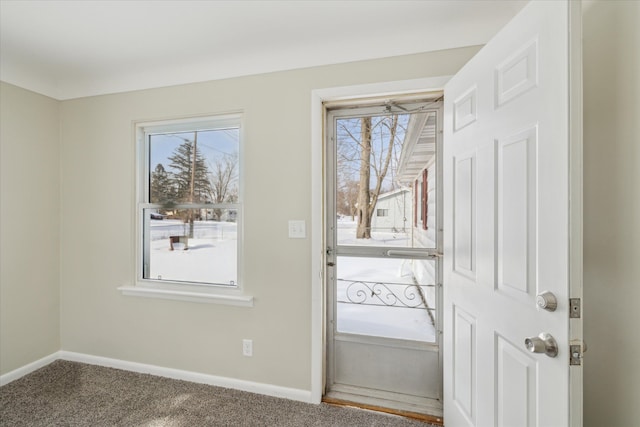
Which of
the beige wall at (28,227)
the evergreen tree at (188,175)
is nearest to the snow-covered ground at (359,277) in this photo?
the evergreen tree at (188,175)

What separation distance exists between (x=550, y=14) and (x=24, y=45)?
285 centimetres

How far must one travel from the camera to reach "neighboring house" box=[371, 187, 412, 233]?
2053 mm

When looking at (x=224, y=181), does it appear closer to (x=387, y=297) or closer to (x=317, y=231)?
(x=317, y=231)

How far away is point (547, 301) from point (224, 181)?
2.03 metres

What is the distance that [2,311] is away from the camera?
2.21m

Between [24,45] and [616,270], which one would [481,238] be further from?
[24,45]

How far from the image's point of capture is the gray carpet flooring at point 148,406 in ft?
6.05

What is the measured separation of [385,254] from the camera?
6.80 feet

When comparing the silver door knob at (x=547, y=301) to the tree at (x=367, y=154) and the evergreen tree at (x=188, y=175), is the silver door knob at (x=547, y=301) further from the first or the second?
the evergreen tree at (x=188, y=175)

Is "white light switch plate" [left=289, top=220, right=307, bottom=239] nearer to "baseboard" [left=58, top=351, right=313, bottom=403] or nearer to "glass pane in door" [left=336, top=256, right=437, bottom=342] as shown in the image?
"glass pane in door" [left=336, top=256, right=437, bottom=342]

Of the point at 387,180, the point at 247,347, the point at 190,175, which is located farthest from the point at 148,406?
the point at 387,180

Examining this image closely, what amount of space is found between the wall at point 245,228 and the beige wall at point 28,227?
83mm

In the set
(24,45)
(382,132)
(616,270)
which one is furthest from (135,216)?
(616,270)

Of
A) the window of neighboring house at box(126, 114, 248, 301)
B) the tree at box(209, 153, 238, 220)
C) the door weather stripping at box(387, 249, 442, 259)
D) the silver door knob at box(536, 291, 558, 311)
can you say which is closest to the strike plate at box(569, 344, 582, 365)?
the silver door knob at box(536, 291, 558, 311)
